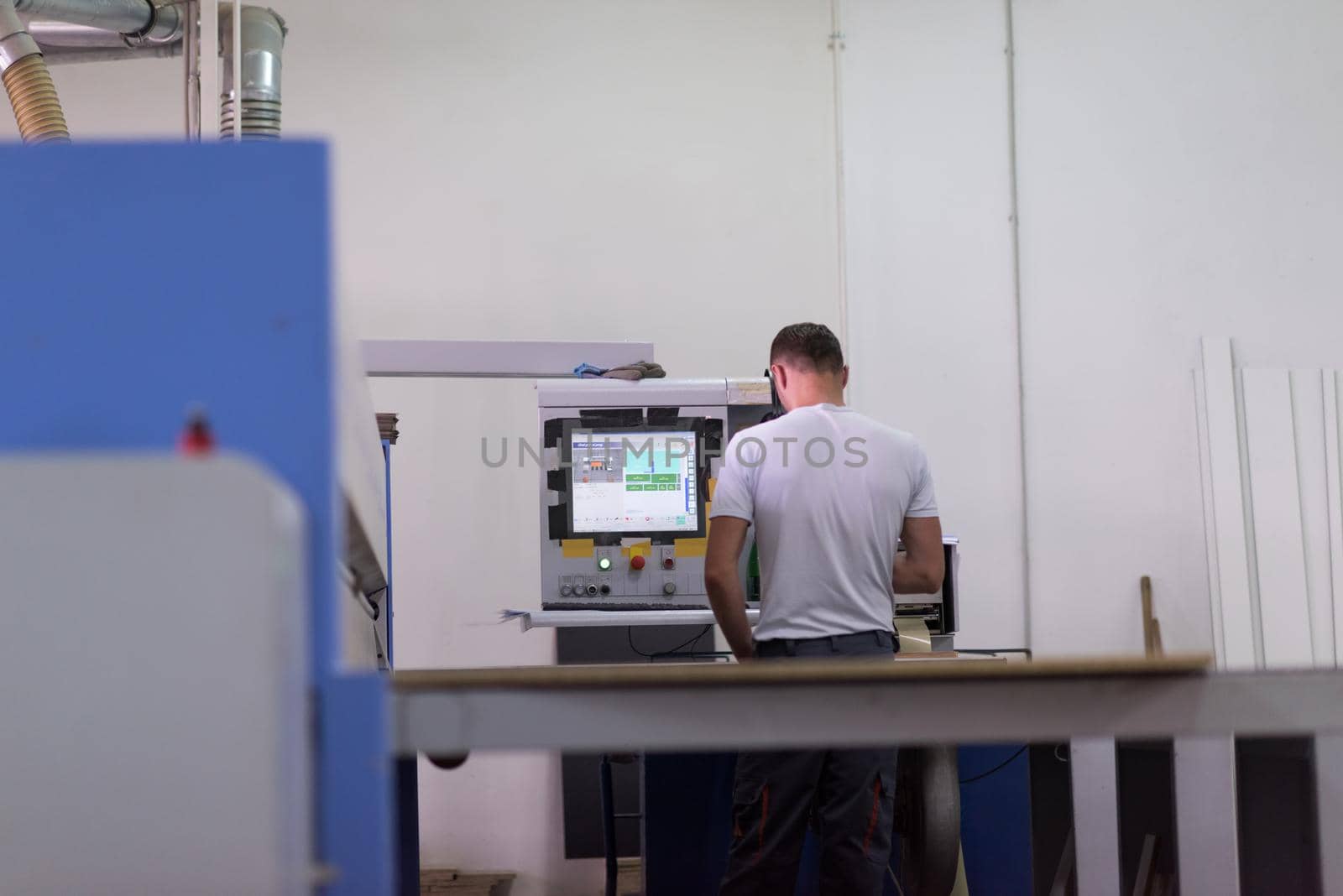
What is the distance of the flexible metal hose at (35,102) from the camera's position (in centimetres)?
264

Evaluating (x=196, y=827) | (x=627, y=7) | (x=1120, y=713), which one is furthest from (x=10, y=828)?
(x=627, y=7)

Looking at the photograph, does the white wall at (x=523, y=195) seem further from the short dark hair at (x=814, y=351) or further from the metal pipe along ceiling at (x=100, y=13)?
the short dark hair at (x=814, y=351)

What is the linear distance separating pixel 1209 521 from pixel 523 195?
7.74ft

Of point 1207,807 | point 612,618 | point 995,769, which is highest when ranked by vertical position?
point 612,618

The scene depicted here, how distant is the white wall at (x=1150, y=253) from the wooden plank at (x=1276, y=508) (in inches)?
7.5

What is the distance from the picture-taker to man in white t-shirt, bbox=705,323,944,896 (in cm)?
231

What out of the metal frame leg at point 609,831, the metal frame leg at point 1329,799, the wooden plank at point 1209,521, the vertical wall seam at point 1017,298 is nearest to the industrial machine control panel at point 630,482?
the metal frame leg at point 609,831

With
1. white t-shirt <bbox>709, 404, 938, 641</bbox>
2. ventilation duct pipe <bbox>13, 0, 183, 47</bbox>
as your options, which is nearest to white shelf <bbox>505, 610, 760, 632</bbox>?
white t-shirt <bbox>709, 404, 938, 641</bbox>

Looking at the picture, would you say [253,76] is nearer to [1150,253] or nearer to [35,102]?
[35,102]

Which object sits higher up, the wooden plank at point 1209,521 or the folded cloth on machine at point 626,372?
the folded cloth on machine at point 626,372

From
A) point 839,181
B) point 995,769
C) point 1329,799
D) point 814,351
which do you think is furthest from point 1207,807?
Result: point 839,181

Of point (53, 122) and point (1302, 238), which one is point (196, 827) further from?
point (1302, 238)

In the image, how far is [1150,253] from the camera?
4.14 metres

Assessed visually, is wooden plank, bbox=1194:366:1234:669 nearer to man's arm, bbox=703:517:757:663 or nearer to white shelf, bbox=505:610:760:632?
white shelf, bbox=505:610:760:632
